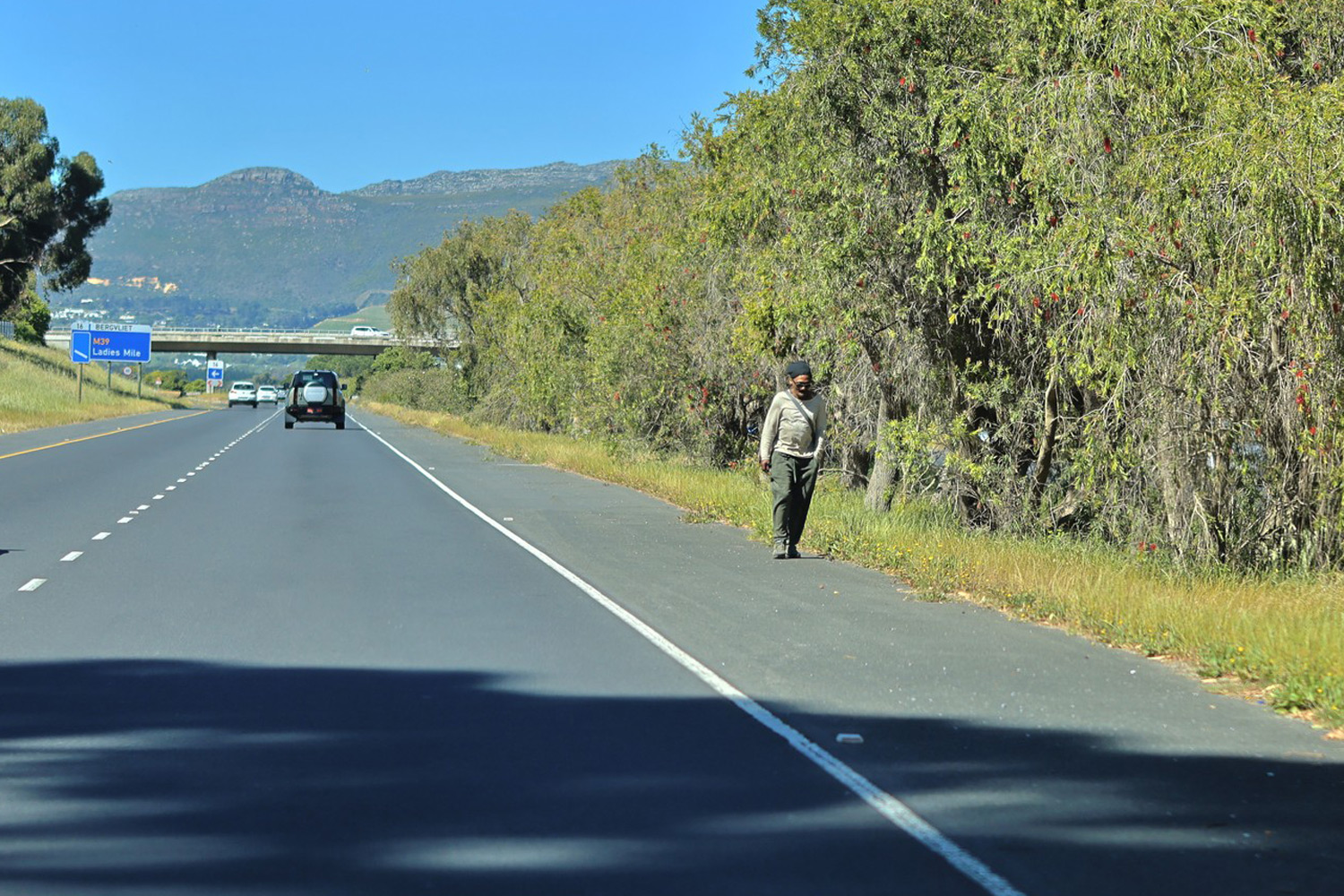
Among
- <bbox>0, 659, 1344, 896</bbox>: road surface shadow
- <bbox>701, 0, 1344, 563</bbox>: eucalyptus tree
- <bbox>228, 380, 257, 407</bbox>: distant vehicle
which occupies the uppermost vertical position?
<bbox>701, 0, 1344, 563</bbox>: eucalyptus tree

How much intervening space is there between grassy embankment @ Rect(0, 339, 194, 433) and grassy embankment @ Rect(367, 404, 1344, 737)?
43265 mm

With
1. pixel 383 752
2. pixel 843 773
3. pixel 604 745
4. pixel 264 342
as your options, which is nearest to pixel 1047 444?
pixel 604 745

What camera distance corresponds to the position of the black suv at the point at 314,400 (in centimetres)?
6506

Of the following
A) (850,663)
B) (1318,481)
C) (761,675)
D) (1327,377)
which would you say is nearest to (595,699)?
(761,675)

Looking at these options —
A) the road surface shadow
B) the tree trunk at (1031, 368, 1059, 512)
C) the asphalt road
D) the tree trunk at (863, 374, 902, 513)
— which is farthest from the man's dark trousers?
the road surface shadow

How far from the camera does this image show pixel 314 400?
65.2 m

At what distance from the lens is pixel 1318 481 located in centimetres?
1411

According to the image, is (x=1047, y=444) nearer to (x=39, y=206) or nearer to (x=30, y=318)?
(x=39, y=206)

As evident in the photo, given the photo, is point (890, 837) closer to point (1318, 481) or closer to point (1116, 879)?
point (1116, 879)

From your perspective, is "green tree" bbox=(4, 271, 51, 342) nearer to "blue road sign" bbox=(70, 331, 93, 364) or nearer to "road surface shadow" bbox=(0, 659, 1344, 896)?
"blue road sign" bbox=(70, 331, 93, 364)

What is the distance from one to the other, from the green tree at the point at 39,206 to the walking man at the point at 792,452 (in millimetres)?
90418

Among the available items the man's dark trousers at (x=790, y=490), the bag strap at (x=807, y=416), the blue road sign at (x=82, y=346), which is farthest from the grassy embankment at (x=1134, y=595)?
the blue road sign at (x=82, y=346)

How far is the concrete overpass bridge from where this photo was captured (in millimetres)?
127500

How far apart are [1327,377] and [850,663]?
486 centimetres
